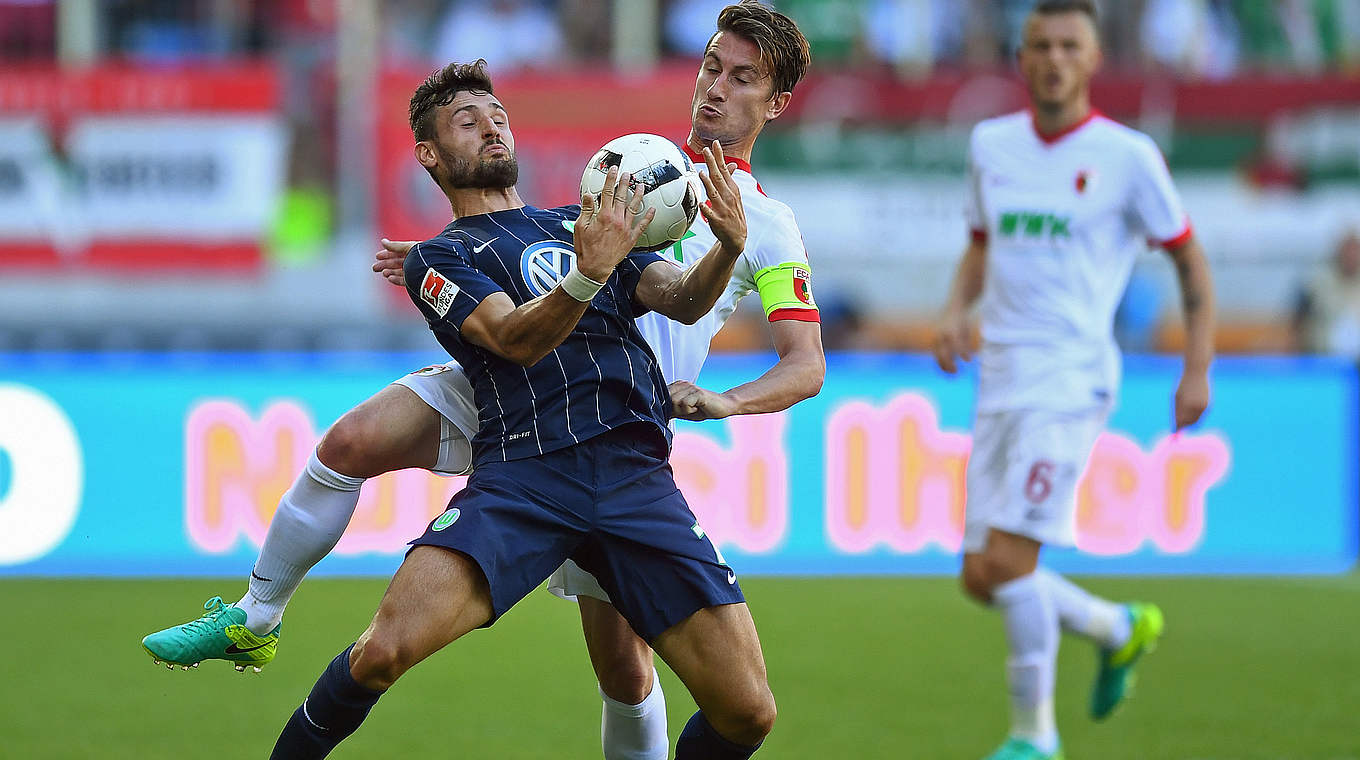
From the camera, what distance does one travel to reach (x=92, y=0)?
44.3 ft

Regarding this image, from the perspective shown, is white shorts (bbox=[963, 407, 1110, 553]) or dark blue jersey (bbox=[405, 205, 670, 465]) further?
white shorts (bbox=[963, 407, 1110, 553])

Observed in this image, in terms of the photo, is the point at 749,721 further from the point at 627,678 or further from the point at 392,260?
the point at 392,260

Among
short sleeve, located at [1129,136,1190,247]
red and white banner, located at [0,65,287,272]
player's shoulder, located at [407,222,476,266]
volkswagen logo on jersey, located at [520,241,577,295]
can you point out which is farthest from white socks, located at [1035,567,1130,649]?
red and white banner, located at [0,65,287,272]

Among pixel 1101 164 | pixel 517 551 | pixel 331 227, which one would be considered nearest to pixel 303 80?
pixel 331 227

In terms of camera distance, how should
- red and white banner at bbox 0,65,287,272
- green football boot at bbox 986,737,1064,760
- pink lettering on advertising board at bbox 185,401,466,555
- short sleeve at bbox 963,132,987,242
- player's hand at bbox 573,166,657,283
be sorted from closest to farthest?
1. player's hand at bbox 573,166,657,283
2. green football boot at bbox 986,737,1064,760
3. short sleeve at bbox 963,132,987,242
4. pink lettering on advertising board at bbox 185,401,466,555
5. red and white banner at bbox 0,65,287,272

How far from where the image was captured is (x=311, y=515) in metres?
4.43

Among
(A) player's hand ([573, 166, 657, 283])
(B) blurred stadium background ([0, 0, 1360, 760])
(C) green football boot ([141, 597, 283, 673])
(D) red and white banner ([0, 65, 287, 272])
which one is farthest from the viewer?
(D) red and white banner ([0, 65, 287, 272])

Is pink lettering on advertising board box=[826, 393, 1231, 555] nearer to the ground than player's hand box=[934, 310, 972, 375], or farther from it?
nearer to the ground

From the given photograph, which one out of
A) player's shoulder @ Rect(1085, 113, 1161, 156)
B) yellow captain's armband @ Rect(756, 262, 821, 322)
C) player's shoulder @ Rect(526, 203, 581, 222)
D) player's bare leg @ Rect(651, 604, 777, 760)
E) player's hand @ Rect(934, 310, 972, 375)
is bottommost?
player's bare leg @ Rect(651, 604, 777, 760)

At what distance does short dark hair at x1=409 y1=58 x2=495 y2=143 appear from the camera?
413cm

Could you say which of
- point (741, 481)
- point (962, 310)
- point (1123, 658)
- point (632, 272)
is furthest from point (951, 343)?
point (741, 481)

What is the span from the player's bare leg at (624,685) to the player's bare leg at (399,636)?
1.99 feet

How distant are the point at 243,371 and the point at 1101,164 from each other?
592 cm

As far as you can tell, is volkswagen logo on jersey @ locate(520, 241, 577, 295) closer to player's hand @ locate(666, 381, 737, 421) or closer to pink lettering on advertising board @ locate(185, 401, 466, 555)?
player's hand @ locate(666, 381, 737, 421)
